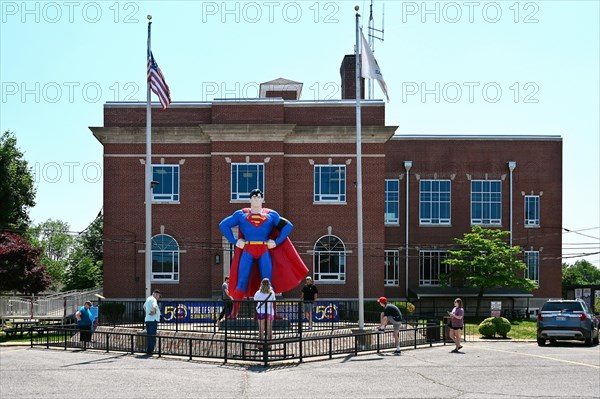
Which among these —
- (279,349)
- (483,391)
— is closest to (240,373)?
(279,349)

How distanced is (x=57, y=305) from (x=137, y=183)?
9.07 metres

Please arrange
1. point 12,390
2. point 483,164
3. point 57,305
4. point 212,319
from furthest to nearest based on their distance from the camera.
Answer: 1. point 483,164
2. point 57,305
3. point 212,319
4. point 12,390

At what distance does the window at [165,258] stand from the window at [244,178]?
3901 millimetres

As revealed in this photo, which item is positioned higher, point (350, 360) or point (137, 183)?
point (137, 183)

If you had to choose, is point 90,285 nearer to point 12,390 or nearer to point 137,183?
point 137,183

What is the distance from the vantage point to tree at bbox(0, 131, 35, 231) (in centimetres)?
5381

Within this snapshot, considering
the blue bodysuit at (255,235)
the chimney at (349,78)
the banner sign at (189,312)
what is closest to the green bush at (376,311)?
the blue bodysuit at (255,235)

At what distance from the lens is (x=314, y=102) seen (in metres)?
39.4

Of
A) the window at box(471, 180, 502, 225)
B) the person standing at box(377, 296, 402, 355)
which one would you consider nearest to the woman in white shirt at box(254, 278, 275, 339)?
the person standing at box(377, 296, 402, 355)

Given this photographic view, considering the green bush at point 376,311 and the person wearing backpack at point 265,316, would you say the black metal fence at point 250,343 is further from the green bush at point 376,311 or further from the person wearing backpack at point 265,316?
the green bush at point 376,311

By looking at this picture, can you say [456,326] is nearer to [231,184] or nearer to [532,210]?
[231,184]

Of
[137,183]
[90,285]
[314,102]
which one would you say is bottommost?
[90,285]

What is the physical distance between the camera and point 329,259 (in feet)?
129

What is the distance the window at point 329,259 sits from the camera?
39219mm
